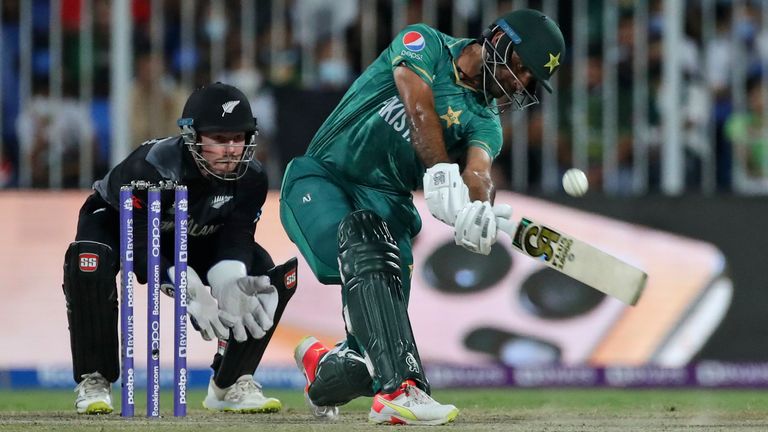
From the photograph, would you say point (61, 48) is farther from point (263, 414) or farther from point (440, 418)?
point (440, 418)

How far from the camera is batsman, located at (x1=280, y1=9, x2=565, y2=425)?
571 centimetres

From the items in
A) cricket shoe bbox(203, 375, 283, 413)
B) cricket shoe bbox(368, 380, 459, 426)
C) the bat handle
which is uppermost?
the bat handle

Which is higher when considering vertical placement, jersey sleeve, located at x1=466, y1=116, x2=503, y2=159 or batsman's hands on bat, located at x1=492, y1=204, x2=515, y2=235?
jersey sleeve, located at x1=466, y1=116, x2=503, y2=159

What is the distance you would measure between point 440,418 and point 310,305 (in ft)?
13.4

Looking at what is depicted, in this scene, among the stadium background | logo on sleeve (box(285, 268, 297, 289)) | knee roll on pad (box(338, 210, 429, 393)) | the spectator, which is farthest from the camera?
the spectator

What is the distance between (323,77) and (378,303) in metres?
4.85

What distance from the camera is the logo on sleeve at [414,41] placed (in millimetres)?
6206

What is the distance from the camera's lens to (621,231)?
9930 mm

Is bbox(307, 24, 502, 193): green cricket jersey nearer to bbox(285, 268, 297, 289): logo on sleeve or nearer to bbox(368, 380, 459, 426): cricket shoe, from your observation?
bbox(285, 268, 297, 289): logo on sleeve

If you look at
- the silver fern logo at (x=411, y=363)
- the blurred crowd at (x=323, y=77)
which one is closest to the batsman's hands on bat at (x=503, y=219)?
the silver fern logo at (x=411, y=363)

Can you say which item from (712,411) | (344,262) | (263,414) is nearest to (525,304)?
(712,411)

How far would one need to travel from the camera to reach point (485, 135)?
6.36m

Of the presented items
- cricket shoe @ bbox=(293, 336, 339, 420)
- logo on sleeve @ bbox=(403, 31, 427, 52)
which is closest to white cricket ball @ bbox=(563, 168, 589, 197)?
logo on sleeve @ bbox=(403, 31, 427, 52)

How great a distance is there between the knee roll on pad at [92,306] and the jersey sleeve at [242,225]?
1.70ft
